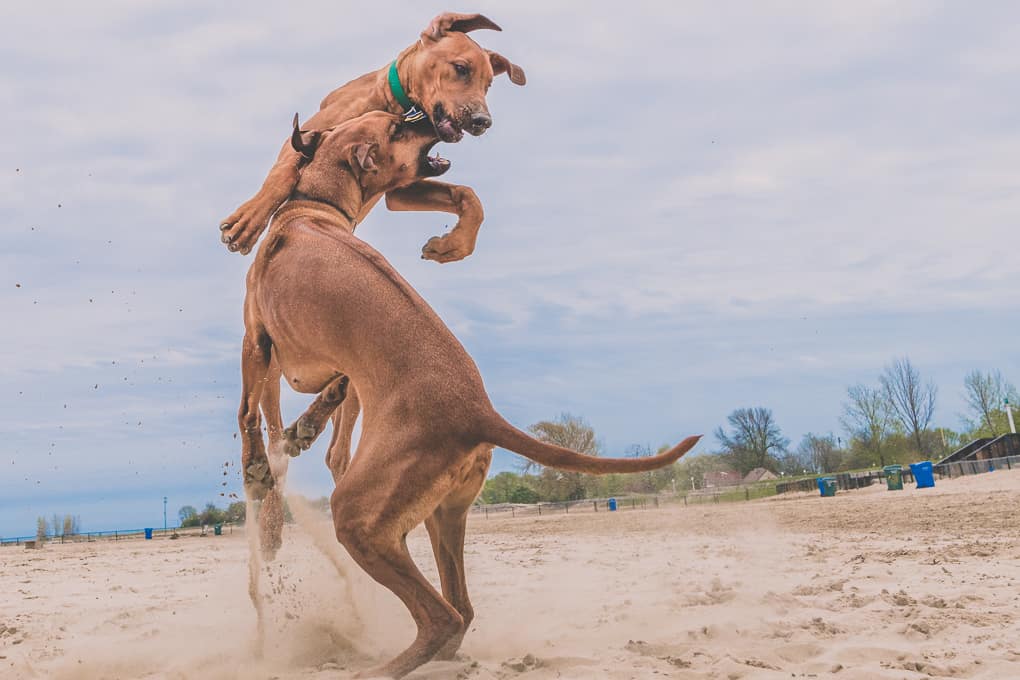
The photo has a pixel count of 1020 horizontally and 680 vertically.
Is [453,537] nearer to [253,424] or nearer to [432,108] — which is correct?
[253,424]

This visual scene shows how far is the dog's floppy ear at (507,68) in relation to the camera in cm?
499

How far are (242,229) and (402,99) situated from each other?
1.44 m

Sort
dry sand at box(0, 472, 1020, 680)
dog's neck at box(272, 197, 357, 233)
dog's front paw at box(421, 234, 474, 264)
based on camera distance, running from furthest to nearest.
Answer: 1. dog's front paw at box(421, 234, 474, 264)
2. dog's neck at box(272, 197, 357, 233)
3. dry sand at box(0, 472, 1020, 680)

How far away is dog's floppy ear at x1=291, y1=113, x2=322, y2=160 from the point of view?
4305 mm

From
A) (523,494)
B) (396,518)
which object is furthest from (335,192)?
(523,494)

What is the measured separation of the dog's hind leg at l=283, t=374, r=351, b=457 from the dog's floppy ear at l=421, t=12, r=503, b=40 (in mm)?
2130

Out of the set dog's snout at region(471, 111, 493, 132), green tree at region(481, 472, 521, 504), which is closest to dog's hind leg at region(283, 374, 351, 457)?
dog's snout at region(471, 111, 493, 132)

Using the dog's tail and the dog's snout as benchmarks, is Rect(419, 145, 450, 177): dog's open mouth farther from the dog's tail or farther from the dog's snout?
the dog's tail

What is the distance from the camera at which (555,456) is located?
3277 millimetres

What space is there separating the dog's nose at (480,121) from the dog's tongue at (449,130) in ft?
0.33

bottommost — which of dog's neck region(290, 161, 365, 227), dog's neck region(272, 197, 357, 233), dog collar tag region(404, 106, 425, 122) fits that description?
dog's neck region(272, 197, 357, 233)

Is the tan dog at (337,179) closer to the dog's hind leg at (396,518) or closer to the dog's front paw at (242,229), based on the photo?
the dog's front paw at (242,229)

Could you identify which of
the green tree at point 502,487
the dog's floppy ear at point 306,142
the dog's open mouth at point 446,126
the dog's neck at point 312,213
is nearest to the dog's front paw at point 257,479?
the dog's neck at point 312,213

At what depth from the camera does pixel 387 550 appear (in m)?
3.35
